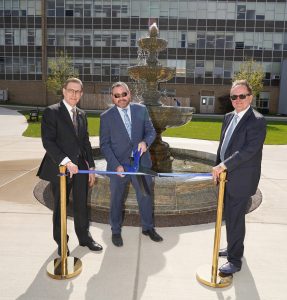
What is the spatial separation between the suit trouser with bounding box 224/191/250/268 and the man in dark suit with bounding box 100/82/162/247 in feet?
3.54

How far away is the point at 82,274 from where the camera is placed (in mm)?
3420

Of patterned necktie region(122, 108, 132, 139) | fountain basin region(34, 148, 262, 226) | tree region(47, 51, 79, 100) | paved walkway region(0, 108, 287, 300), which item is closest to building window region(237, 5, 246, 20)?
tree region(47, 51, 79, 100)

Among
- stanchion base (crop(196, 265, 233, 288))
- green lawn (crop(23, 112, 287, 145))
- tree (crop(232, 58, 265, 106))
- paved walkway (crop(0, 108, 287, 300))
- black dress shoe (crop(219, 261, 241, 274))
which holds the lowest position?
green lawn (crop(23, 112, 287, 145))

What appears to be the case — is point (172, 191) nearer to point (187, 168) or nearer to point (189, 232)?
point (189, 232)

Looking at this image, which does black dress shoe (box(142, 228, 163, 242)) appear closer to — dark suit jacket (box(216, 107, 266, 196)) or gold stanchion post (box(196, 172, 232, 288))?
gold stanchion post (box(196, 172, 232, 288))

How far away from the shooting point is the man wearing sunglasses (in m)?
3.19

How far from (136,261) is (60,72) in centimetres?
4045

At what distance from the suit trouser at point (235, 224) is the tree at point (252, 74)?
3377cm

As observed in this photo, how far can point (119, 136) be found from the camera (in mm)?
4090

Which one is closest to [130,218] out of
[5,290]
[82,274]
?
[82,274]

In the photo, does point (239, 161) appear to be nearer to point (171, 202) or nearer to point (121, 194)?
point (121, 194)

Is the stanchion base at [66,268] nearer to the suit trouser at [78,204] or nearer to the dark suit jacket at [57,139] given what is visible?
the suit trouser at [78,204]

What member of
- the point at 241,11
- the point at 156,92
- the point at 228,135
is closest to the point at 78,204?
the point at 228,135

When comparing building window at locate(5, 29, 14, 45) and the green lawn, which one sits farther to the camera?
building window at locate(5, 29, 14, 45)
